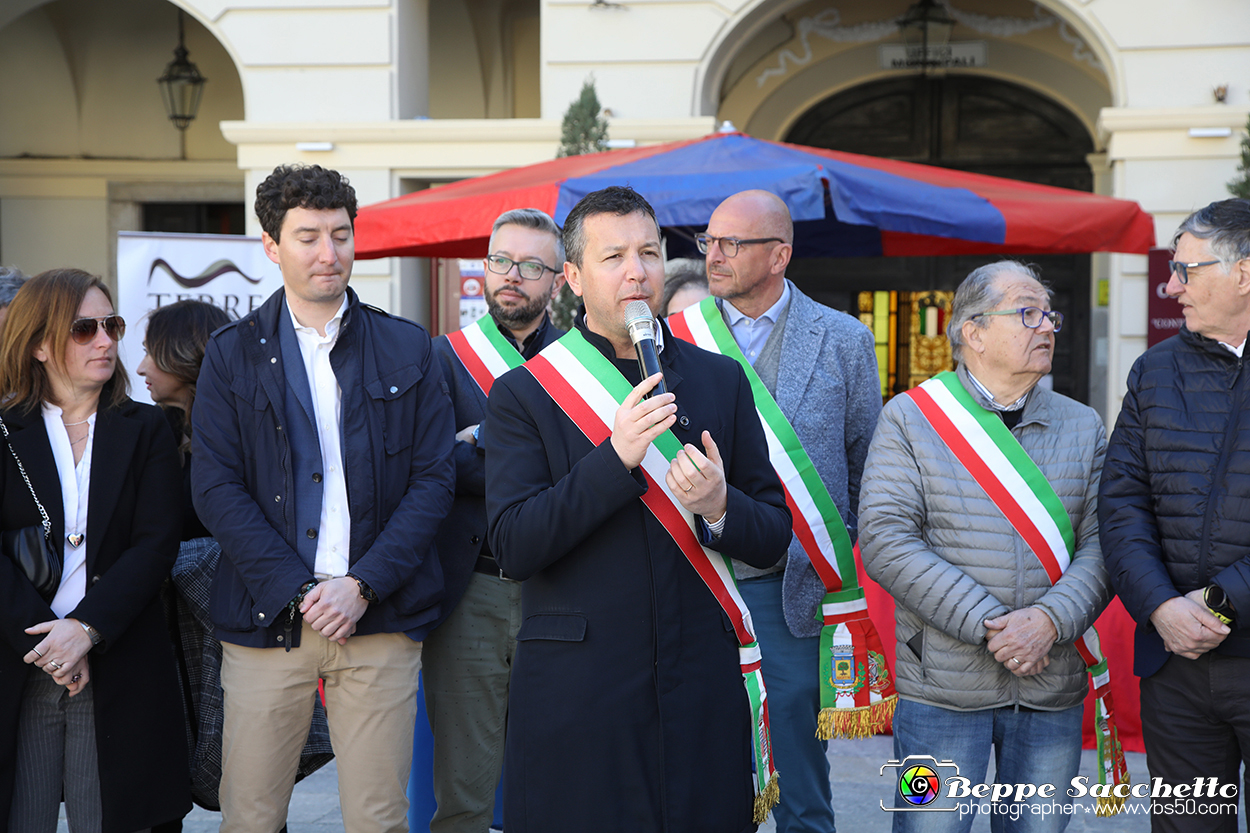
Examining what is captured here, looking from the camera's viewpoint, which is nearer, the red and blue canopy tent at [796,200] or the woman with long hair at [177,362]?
the woman with long hair at [177,362]

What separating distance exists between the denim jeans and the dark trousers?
214 mm

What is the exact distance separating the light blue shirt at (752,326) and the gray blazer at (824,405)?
0.05 metres

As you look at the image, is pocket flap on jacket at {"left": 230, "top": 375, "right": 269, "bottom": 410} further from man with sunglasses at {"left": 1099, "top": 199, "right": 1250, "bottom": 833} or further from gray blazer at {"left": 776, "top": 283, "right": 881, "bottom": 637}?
man with sunglasses at {"left": 1099, "top": 199, "right": 1250, "bottom": 833}

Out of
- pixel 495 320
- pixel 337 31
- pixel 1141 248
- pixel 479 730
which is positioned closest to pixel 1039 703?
pixel 479 730

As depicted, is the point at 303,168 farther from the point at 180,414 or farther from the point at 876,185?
the point at 876,185

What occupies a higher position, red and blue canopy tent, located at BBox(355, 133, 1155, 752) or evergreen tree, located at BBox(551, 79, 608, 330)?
evergreen tree, located at BBox(551, 79, 608, 330)

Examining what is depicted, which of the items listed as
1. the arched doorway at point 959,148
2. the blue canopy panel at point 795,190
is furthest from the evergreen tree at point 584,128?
the arched doorway at point 959,148

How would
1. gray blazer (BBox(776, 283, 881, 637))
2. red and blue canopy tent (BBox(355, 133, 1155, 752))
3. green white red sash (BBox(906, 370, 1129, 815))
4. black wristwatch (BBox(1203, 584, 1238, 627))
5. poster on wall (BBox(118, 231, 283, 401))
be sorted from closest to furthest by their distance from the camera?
1. black wristwatch (BBox(1203, 584, 1238, 627))
2. green white red sash (BBox(906, 370, 1129, 815))
3. gray blazer (BBox(776, 283, 881, 637))
4. red and blue canopy tent (BBox(355, 133, 1155, 752))
5. poster on wall (BBox(118, 231, 283, 401))

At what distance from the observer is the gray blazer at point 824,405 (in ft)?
10.8

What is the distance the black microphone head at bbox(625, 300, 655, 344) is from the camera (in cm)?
215

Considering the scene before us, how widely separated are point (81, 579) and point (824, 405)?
208 centimetres

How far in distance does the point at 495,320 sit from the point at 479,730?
124cm

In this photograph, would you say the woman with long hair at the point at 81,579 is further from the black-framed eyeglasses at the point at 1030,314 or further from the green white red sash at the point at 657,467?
the black-framed eyeglasses at the point at 1030,314

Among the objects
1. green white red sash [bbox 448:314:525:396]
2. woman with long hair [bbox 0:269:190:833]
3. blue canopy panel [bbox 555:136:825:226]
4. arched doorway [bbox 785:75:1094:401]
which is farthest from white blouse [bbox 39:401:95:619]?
arched doorway [bbox 785:75:1094:401]
